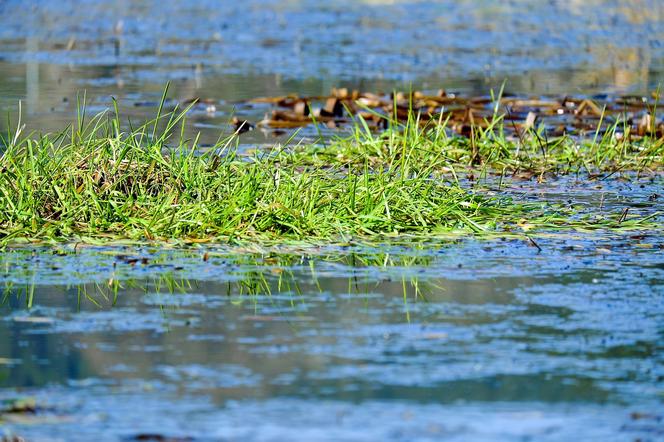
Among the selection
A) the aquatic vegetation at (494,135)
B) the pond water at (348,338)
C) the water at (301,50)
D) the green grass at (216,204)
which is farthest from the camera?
the water at (301,50)

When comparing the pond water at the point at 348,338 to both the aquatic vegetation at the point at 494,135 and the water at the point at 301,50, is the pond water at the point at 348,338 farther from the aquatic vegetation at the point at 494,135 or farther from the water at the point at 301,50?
the water at the point at 301,50

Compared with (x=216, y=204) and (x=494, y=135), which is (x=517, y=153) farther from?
(x=216, y=204)

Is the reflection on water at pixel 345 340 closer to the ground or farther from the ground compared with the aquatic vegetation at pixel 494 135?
farther from the ground

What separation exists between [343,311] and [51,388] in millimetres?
1509

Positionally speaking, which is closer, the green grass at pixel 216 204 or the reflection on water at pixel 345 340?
the reflection on water at pixel 345 340

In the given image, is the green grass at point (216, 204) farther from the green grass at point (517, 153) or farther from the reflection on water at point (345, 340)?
the green grass at point (517, 153)

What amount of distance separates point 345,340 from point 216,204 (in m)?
2.55

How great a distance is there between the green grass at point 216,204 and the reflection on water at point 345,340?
1.31ft

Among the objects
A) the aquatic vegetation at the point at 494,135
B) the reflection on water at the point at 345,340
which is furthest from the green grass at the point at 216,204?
the aquatic vegetation at the point at 494,135

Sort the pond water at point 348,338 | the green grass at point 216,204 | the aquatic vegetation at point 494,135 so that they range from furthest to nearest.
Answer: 1. the aquatic vegetation at point 494,135
2. the green grass at point 216,204
3. the pond water at point 348,338

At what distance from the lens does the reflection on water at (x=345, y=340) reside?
14.9 ft

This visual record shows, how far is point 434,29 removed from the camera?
83.8ft

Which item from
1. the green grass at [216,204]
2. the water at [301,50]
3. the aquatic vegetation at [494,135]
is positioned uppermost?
the green grass at [216,204]

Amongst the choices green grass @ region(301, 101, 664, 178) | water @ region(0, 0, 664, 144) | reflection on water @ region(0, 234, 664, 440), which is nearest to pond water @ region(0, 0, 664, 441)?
reflection on water @ region(0, 234, 664, 440)
